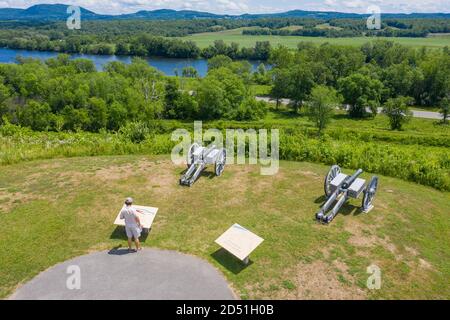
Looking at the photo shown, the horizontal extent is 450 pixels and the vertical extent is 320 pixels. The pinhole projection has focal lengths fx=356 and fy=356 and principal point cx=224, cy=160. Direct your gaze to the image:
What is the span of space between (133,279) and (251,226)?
4107mm

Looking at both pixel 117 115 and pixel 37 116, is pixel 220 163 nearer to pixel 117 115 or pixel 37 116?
pixel 117 115

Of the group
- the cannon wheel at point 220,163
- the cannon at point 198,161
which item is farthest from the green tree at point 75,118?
the cannon wheel at point 220,163

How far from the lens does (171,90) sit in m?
49.0

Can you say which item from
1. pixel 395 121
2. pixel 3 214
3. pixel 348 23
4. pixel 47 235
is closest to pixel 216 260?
pixel 47 235

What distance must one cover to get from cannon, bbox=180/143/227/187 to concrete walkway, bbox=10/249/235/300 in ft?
14.8

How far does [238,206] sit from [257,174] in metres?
3.00

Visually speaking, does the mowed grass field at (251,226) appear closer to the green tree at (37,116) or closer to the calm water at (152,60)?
the green tree at (37,116)

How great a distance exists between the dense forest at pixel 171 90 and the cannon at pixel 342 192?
29.0 metres

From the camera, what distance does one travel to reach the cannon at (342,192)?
11500 mm

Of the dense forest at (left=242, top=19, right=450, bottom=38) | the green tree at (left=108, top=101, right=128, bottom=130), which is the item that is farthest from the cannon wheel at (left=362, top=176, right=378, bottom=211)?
the dense forest at (left=242, top=19, right=450, bottom=38)

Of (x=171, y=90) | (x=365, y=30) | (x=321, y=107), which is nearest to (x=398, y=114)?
(x=321, y=107)

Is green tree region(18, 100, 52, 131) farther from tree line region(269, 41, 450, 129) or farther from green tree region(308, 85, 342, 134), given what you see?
tree line region(269, 41, 450, 129)

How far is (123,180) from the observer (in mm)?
14352

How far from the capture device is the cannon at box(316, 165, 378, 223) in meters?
11.5
